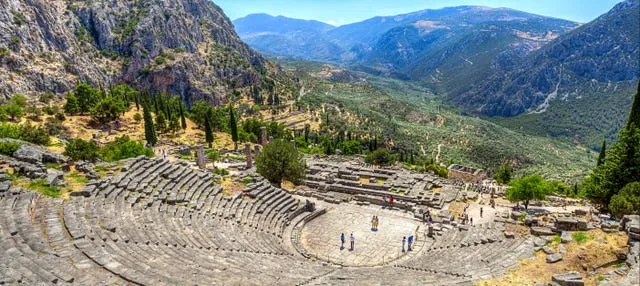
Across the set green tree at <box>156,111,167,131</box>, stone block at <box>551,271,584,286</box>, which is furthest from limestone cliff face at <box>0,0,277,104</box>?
stone block at <box>551,271,584,286</box>

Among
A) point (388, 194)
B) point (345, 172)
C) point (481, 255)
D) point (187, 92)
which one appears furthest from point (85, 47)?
point (481, 255)

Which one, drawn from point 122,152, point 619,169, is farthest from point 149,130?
point 619,169

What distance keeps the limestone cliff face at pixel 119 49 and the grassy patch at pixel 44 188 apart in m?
76.7

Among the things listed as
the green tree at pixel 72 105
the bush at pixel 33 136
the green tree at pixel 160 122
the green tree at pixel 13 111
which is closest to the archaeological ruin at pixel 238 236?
the bush at pixel 33 136

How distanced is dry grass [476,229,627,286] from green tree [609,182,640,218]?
18.3 feet

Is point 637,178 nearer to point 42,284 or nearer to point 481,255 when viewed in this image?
point 481,255

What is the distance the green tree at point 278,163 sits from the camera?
40.9 m

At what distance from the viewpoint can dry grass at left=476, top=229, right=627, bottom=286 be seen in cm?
1734

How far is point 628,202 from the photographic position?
25.2m

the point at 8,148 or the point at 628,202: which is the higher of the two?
the point at 8,148

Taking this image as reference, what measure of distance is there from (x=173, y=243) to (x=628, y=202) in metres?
28.2

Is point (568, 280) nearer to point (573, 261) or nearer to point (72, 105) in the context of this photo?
point (573, 261)

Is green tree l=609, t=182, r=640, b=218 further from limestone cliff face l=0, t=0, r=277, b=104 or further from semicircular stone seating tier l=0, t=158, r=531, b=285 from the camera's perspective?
limestone cliff face l=0, t=0, r=277, b=104

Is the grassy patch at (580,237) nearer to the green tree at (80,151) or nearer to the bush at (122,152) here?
the green tree at (80,151)
